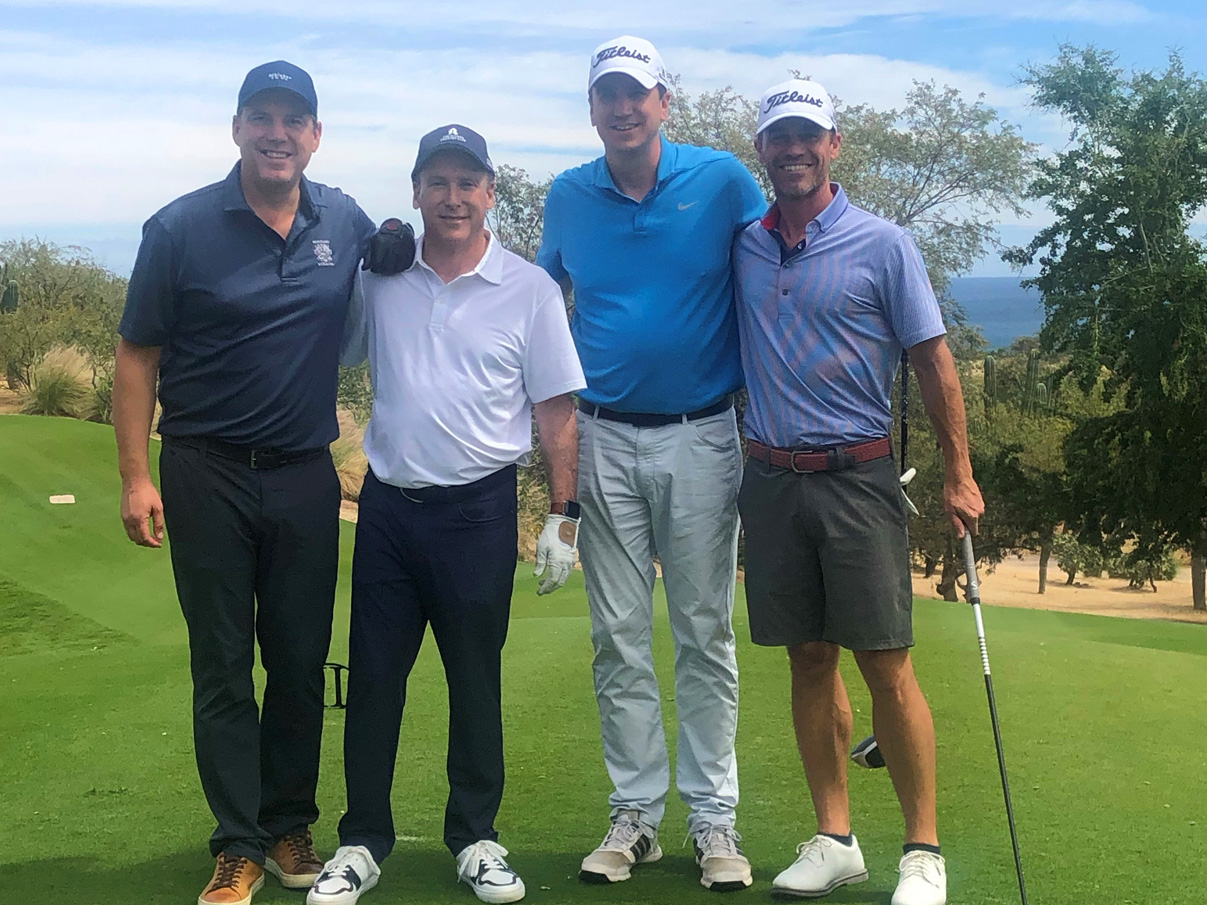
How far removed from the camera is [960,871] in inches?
146

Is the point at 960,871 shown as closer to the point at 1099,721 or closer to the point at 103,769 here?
the point at 1099,721

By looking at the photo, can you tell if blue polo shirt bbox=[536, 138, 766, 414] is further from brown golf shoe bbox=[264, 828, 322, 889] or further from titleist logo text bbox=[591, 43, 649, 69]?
brown golf shoe bbox=[264, 828, 322, 889]

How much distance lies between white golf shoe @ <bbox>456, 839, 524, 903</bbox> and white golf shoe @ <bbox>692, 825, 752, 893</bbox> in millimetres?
541

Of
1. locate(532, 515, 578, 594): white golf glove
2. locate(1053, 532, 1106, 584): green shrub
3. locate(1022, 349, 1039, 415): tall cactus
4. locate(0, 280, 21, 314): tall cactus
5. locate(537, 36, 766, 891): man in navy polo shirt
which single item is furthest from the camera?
locate(1053, 532, 1106, 584): green shrub

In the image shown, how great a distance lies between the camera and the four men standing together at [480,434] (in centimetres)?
354

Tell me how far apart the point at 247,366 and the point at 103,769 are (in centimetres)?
215

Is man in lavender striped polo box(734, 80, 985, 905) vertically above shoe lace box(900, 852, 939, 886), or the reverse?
man in lavender striped polo box(734, 80, 985, 905)

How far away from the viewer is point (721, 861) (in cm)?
367

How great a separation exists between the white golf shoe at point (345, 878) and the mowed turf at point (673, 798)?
0.06 meters

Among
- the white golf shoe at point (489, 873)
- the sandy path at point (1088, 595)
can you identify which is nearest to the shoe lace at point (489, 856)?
the white golf shoe at point (489, 873)

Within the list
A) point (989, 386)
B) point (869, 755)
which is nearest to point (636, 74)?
point (869, 755)

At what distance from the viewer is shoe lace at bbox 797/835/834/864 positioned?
3615 millimetres

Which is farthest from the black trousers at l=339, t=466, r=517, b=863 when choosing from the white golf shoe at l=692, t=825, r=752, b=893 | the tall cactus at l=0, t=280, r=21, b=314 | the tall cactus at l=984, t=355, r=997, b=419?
the tall cactus at l=984, t=355, r=997, b=419

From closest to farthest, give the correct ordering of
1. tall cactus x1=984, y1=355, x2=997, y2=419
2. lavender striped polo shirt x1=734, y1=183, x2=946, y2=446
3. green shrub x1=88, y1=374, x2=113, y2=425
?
1. lavender striped polo shirt x1=734, y1=183, x2=946, y2=446
2. green shrub x1=88, y1=374, x2=113, y2=425
3. tall cactus x1=984, y1=355, x2=997, y2=419
